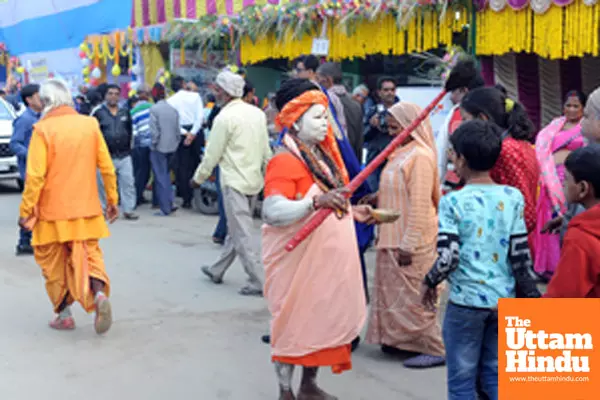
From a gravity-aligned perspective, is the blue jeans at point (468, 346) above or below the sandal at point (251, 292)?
above

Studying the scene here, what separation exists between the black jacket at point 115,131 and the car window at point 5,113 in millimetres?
4478

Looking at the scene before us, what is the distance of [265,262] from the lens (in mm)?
4160

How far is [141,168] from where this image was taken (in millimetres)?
11945

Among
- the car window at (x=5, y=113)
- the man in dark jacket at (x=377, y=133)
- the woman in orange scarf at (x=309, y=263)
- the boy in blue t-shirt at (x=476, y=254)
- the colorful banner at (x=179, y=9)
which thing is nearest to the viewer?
the boy in blue t-shirt at (x=476, y=254)

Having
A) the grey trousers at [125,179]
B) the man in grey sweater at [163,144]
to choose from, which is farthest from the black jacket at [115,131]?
the man in grey sweater at [163,144]

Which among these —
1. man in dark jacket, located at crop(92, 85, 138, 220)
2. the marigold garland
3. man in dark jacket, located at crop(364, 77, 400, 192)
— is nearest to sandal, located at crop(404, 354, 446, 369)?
man in dark jacket, located at crop(364, 77, 400, 192)

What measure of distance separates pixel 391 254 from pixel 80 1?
15.7 meters

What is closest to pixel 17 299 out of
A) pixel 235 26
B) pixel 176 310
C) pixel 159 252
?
pixel 176 310

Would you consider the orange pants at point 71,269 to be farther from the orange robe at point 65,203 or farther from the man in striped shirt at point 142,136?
the man in striped shirt at point 142,136

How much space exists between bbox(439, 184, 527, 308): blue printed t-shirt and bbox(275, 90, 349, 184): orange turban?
0.90m

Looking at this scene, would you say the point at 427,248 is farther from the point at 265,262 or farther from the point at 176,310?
the point at 176,310

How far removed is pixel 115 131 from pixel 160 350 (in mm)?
5670

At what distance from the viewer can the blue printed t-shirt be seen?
342cm

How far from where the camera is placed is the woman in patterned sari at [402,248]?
4668 millimetres
